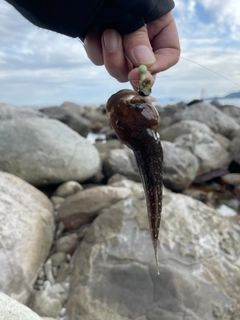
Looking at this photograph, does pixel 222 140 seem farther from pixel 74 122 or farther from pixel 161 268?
pixel 161 268

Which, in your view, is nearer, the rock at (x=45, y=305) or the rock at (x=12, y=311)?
the rock at (x=12, y=311)

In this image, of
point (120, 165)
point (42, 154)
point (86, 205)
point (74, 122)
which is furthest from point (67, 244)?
point (74, 122)

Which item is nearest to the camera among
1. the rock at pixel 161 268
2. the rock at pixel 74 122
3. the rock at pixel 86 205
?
the rock at pixel 161 268

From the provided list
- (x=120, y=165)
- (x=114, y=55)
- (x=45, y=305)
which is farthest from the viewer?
(x=120, y=165)

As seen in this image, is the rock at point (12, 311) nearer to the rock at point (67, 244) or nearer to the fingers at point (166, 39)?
the rock at point (67, 244)

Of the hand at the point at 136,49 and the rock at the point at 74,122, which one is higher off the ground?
Result: the hand at the point at 136,49

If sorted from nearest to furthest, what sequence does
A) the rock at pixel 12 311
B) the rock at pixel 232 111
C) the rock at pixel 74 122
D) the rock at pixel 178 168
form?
the rock at pixel 12 311 < the rock at pixel 178 168 < the rock at pixel 74 122 < the rock at pixel 232 111

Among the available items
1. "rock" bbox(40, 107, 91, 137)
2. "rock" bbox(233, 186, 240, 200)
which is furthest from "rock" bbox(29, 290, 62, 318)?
"rock" bbox(40, 107, 91, 137)

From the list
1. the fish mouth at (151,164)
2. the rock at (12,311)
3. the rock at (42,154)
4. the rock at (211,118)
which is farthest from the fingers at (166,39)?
the rock at (211,118)
